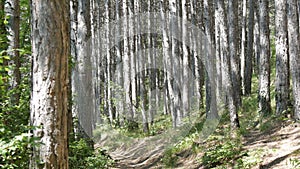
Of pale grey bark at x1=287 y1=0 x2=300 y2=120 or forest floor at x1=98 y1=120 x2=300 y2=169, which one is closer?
forest floor at x1=98 y1=120 x2=300 y2=169

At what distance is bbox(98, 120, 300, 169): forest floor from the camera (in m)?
7.73

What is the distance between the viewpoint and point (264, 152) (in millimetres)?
8383

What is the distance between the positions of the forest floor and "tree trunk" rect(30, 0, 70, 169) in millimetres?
4454

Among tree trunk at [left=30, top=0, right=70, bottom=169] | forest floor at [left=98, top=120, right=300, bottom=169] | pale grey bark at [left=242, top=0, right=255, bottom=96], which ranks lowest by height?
forest floor at [left=98, top=120, right=300, bottom=169]

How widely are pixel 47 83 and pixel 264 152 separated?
5844 millimetres

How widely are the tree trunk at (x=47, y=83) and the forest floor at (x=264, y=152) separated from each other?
4.45 m

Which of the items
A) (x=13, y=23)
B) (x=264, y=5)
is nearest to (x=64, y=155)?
(x=13, y=23)

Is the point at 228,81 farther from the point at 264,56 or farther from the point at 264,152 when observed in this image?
the point at 264,152

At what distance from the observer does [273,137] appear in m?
9.82

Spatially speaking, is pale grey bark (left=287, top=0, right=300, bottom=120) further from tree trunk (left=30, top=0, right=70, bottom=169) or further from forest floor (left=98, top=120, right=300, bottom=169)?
tree trunk (left=30, top=0, right=70, bottom=169)

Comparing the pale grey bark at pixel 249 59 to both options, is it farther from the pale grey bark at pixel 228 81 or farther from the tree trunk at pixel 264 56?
the pale grey bark at pixel 228 81

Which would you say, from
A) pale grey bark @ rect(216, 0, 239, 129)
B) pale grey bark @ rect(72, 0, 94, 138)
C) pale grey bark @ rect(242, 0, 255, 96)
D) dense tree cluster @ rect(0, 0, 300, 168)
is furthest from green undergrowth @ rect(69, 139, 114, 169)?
pale grey bark @ rect(242, 0, 255, 96)

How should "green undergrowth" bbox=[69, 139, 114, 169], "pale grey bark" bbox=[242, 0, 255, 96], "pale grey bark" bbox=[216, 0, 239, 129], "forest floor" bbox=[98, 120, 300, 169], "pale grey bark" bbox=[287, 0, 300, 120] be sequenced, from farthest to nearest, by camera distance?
1. "pale grey bark" bbox=[242, 0, 255, 96]
2. "pale grey bark" bbox=[216, 0, 239, 129]
3. "pale grey bark" bbox=[287, 0, 300, 120]
4. "green undergrowth" bbox=[69, 139, 114, 169]
5. "forest floor" bbox=[98, 120, 300, 169]

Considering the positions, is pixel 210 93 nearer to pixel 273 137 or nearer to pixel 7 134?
pixel 273 137
